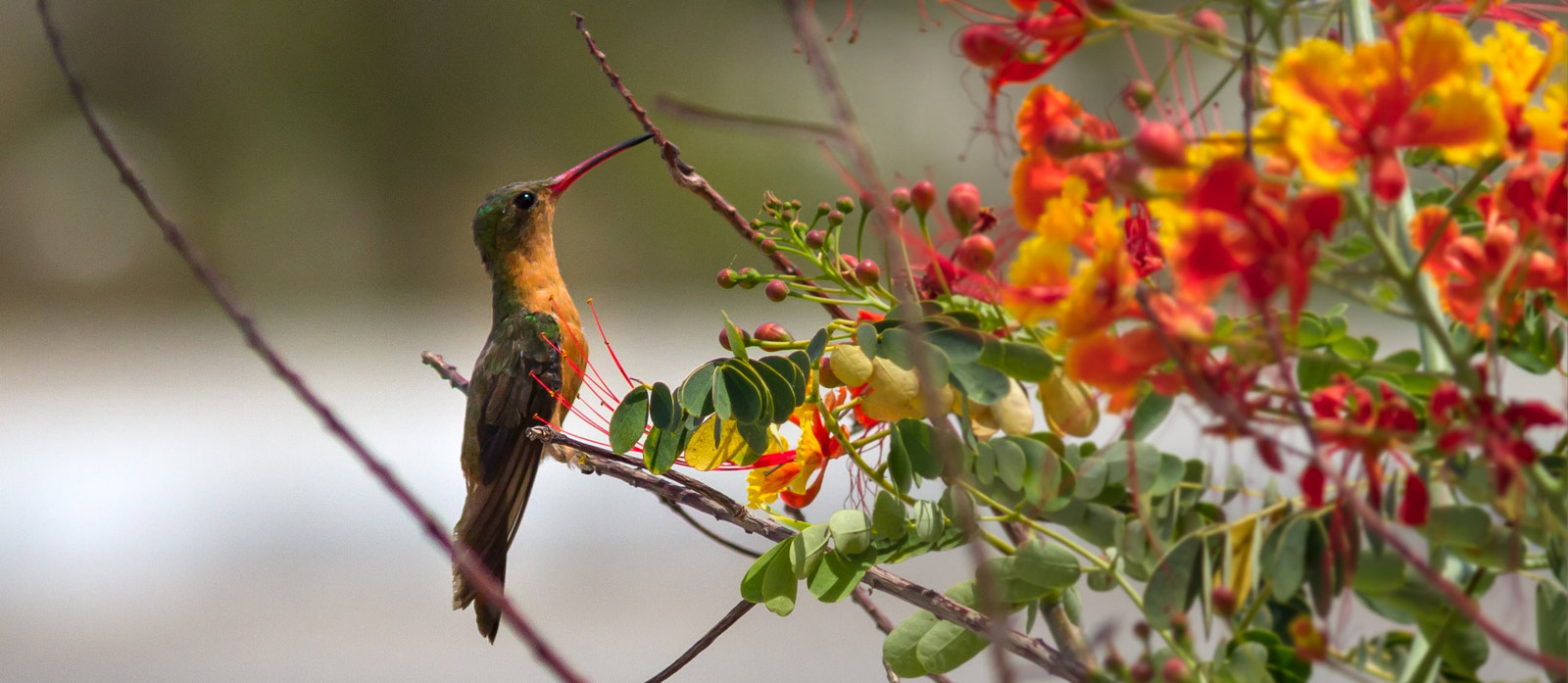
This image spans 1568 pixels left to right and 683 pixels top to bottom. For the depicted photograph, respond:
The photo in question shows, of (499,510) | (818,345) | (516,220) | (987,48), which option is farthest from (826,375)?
(516,220)

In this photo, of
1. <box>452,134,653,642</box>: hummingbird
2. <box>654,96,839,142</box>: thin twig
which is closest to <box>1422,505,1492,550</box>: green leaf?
<box>654,96,839,142</box>: thin twig

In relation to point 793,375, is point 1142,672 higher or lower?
lower

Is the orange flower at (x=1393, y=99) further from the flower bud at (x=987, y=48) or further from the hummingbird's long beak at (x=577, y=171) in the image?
the hummingbird's long beak at (x=577, y=171)

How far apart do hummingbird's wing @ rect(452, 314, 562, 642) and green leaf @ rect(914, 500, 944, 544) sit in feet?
1.34

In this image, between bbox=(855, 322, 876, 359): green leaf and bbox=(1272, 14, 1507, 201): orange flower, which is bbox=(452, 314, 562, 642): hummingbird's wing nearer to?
bbox=(855, 322, 876, 359): green leaf

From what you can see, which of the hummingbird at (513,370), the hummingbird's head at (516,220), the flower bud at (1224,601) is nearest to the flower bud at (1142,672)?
the flower bud at (1224,601)

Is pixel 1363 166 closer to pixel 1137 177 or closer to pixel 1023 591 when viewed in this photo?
pixel 1137 177

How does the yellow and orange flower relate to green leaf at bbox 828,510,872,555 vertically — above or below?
above

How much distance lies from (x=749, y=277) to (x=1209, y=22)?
0.21 m

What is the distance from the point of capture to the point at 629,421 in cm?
41

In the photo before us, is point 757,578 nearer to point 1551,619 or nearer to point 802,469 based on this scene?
point 802,469

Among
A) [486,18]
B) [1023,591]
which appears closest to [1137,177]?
[1023,591]

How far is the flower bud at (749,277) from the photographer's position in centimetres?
40

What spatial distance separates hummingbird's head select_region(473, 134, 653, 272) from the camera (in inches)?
37.2
